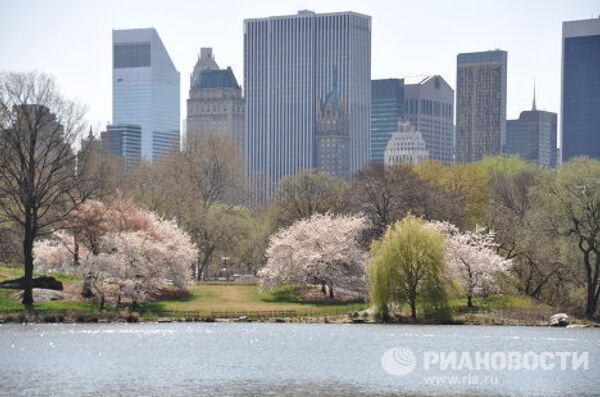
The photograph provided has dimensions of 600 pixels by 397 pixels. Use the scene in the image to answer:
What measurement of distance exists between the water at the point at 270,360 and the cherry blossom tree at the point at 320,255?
20858 mm

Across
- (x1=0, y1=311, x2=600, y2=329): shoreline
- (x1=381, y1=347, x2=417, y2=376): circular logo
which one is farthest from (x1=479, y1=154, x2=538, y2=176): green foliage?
(x1=381, y1=347, x2=417, y2=376): circular logo

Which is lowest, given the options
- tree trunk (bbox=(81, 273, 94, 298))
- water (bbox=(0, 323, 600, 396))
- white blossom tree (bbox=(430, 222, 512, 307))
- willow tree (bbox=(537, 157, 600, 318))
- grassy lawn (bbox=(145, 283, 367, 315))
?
water (bbox=(0, 323, 600, 396))

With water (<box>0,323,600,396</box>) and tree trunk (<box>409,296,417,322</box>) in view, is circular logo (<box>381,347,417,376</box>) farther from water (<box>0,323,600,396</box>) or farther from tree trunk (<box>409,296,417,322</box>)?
tree trunk (<box>409,296,417,322</box>)

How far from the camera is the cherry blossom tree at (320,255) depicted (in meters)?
100

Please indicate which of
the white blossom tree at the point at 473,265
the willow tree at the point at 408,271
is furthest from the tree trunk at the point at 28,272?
the white blossom tree at the point at 473,265

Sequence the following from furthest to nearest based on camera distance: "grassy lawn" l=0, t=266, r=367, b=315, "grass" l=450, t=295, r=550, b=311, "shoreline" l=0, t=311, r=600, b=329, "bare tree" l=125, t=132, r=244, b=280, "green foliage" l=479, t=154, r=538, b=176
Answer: "green foliage" l=479, t=154, r=538, b=176 → "bare tree" l=125, t=132, r=244, b=280 → "grass" l=450, t=295, r=550, b=311 → "grassy lawn" l=0, t=266, r=367, b=315 → "shoreline" l=0, t=311, r=600, b=329

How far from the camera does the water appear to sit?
165 feet

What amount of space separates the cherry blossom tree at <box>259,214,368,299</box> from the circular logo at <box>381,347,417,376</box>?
35.7 m

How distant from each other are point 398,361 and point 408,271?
2362 centimetres

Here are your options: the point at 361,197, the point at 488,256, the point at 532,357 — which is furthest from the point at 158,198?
the point at 532,357

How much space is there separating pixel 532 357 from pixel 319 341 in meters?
11.6

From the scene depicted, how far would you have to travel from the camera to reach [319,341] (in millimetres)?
68125

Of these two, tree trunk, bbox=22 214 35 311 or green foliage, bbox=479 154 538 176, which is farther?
green foliage, bbox=479 154 538 176

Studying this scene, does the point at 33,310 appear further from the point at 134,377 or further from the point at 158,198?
the point at 158,198
